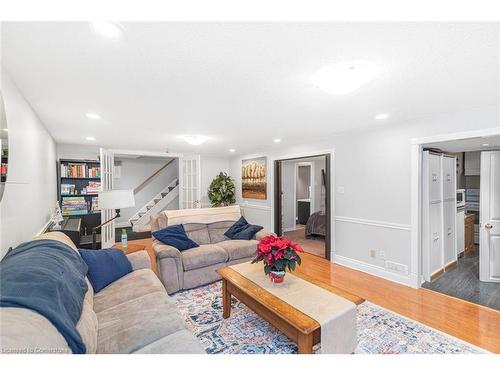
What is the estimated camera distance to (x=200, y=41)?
1.32m

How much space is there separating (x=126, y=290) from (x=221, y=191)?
4632 millimetres

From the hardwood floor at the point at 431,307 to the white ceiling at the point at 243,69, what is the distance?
220 cm

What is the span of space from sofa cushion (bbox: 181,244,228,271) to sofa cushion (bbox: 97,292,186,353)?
45.2 inches

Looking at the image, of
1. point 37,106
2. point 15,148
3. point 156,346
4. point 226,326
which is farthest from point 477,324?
point 37,106

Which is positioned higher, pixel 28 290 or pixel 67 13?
pixel 67 13

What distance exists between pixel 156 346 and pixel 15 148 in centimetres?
192

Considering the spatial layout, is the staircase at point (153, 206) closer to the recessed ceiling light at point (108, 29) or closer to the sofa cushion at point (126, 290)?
the sofa cushion at point (126, 290)

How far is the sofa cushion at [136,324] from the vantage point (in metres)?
1.36

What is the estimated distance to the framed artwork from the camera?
5.73 m

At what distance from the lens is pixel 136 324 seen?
59.2 inches

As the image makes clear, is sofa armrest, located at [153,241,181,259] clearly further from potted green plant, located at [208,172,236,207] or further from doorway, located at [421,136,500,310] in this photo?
potted green plant, located at [208,172,236,207]

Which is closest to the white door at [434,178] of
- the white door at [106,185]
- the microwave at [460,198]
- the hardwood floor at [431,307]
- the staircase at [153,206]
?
the microwave at [460,198]

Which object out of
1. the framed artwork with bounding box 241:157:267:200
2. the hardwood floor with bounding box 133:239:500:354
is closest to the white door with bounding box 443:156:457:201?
the hardwood floor with bounding box 133:239:500:354

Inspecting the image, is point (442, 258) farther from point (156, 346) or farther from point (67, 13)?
point (67, 13)
